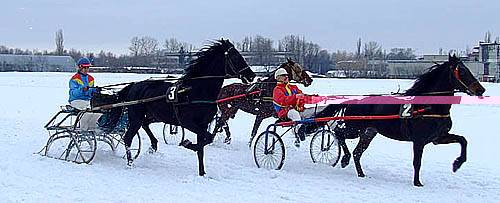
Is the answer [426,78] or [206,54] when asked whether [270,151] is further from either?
[426,78]

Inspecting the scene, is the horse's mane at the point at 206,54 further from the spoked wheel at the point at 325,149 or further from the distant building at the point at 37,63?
the distant building at the point at 37,63

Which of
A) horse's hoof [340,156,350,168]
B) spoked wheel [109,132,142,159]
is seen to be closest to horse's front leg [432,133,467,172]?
horse's hoof [340,156,350,168]

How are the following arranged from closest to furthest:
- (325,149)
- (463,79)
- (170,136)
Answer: (463,79)
(325,149)
(170,136)

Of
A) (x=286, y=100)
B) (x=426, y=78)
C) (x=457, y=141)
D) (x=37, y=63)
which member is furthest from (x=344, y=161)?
(x=37, y=63)

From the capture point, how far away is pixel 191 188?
30.3 ft

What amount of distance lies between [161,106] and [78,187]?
2.48m

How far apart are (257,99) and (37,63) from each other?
82.9 meters

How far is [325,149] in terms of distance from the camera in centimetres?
1201

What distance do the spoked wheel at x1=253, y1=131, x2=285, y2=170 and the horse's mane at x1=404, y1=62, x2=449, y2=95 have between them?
2.31 meters

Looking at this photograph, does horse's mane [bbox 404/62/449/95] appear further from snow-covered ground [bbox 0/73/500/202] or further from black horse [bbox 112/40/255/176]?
black horse [bbox 112/40/255/176]

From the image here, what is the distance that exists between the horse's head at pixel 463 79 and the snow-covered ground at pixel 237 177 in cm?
143

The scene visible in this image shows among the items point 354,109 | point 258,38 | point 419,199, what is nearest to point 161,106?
point 354,109

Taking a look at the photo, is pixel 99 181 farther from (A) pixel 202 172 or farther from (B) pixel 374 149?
(B) pixel 374 149

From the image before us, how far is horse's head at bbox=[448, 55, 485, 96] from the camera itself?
31.4ft
